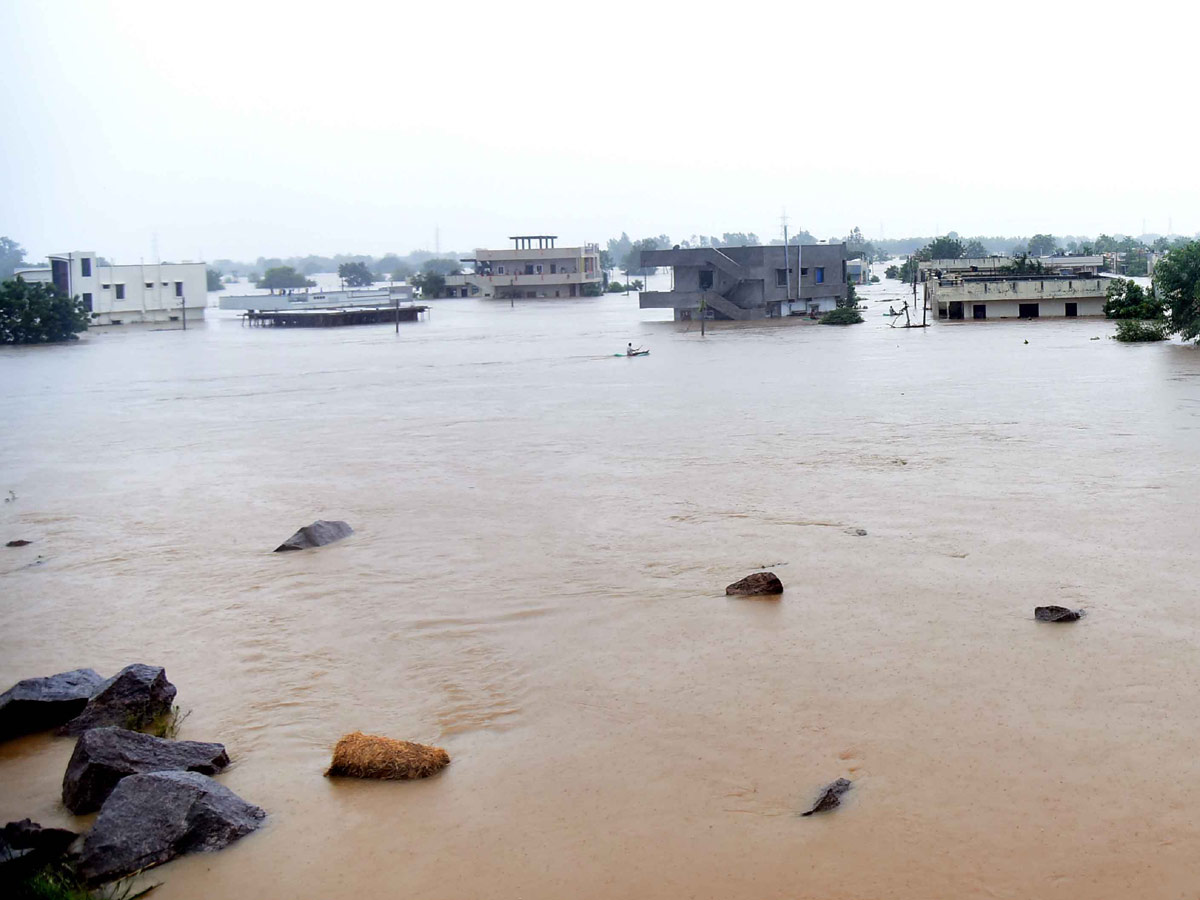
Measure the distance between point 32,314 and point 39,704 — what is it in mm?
57783

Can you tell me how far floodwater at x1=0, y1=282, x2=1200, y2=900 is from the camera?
7.73 meters

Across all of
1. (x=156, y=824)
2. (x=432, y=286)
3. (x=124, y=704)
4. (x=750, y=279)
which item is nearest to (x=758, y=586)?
(x=124, y=704)

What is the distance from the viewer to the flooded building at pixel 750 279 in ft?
200

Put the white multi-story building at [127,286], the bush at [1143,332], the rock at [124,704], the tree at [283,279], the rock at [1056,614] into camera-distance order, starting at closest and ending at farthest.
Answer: the rock at [124,704], the rock at [1056,614], the bush at [1143,332], the white multi-story building at [127,286], the tree at [283,279]

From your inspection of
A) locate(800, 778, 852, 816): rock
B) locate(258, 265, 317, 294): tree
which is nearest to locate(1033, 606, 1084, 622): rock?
locate(800, 778, 852, 816): rock

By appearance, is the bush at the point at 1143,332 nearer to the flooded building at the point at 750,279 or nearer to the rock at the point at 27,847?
the flooded building at the point at 750,279

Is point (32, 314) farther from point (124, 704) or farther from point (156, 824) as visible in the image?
point (156, 824)

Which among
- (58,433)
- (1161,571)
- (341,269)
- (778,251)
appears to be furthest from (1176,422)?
(341,269)

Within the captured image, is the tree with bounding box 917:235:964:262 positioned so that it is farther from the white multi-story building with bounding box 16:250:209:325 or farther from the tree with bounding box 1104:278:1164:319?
the white multi-story building with bounding box 16:250:209:325

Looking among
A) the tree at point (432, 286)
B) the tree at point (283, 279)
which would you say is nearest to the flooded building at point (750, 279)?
the tree at point (432, 286)

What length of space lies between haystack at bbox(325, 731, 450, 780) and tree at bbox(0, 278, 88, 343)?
5950cm

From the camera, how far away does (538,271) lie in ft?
342

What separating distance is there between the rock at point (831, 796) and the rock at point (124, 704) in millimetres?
5379

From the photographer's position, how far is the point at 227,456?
81.8 ft
